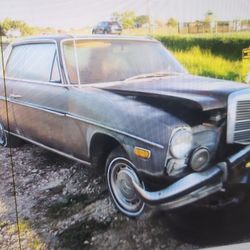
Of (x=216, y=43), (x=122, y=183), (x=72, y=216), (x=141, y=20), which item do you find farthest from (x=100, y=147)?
(x=216, y=43)

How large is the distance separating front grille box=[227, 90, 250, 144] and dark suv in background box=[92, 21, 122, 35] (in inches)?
26.2

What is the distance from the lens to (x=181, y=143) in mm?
1937

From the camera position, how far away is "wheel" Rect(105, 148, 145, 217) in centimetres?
204

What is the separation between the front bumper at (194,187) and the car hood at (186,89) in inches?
11.5

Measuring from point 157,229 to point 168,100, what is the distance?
0.68 metres

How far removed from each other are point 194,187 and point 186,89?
1.63 ft

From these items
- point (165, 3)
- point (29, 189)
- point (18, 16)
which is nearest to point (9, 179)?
point (29, 189)

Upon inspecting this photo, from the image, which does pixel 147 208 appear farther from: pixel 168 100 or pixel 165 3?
pixel 165 3

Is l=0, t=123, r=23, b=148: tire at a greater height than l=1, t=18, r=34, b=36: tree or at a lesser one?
lesser

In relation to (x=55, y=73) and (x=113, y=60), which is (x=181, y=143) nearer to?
(x=113, y=60)

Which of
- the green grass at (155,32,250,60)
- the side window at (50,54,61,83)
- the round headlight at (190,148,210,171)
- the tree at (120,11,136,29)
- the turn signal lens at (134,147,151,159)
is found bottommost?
the round headlight at (190,148,210,171)

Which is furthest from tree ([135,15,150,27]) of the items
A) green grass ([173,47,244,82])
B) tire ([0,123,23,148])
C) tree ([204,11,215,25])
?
tire ([0,123,23,148])

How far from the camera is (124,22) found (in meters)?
2.08

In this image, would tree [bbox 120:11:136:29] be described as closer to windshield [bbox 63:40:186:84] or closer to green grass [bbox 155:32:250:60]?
windshield [bbox 63:40:186:84]
